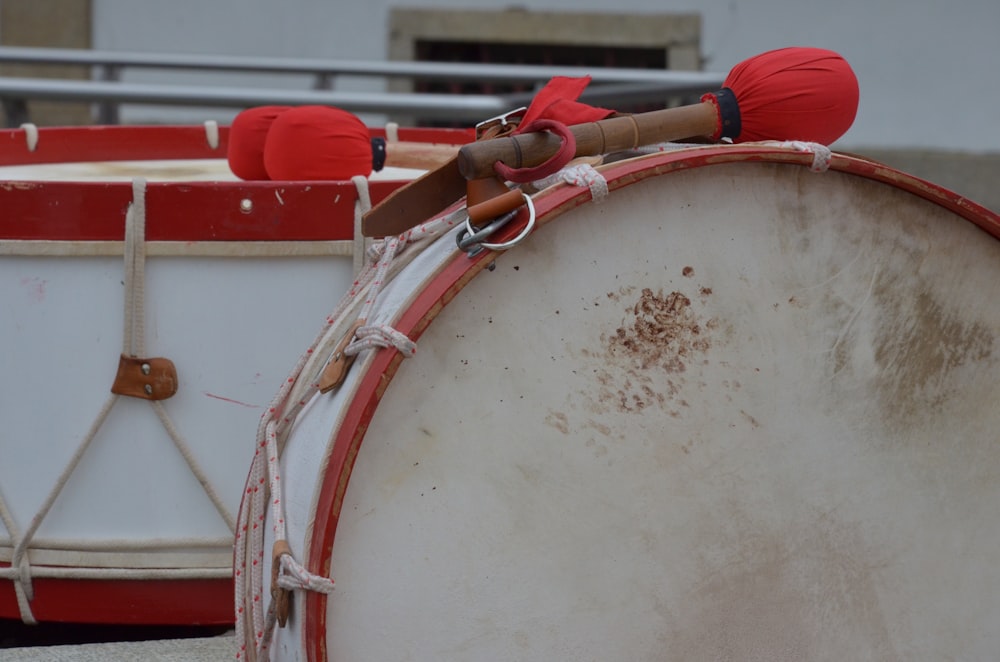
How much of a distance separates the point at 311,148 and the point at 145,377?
0.41 metres

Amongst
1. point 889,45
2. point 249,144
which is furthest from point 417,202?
point 889,45

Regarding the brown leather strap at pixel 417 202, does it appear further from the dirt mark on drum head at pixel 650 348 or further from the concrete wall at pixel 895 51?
the concrete wall at pixel 895 51

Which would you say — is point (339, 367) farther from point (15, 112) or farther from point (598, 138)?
point (15, 112)

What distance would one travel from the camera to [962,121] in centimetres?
579

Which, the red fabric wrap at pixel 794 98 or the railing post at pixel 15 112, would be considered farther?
the railing post at pixel 15 112

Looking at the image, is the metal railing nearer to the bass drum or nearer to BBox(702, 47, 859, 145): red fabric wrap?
BBox(702, 47, 859, 145): red fabric wrap

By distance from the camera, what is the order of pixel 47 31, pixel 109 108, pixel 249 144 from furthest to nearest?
pixel 47 31 → pixel 109 108 → pixel 249 144

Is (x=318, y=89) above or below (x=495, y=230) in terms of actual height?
above

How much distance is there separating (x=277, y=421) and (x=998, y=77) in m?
5.42

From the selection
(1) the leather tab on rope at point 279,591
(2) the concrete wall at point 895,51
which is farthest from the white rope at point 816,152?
(2) the concrete wall at point 895,51

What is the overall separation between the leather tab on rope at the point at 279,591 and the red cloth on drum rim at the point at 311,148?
0.77m

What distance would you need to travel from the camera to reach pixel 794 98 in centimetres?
115

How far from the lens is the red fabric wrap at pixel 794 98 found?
1.16m

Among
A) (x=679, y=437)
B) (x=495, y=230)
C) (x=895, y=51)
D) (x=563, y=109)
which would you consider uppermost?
(x=895, y=51)
